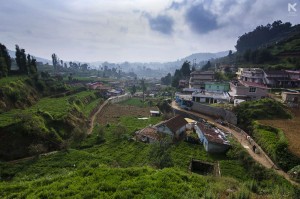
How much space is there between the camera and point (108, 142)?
3431cm

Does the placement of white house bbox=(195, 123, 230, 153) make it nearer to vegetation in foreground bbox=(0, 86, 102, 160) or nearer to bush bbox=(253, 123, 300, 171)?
bush bbox=(253, 123, 300, 171)

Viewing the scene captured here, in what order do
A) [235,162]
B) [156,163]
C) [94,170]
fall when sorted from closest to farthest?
1. [94,170]
2. [156,163]
3. [235,162]

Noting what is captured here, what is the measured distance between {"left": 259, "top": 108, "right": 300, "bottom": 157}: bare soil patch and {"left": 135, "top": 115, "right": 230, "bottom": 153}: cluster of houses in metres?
7.09

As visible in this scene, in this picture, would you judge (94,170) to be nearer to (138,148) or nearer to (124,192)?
(124,192)

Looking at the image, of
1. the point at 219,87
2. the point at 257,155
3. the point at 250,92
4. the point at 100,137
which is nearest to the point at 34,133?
the point at 100,137

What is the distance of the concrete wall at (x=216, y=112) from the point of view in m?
40.6

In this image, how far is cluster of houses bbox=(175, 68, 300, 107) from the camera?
48.2 m

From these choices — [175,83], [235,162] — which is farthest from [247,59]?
[235,162]

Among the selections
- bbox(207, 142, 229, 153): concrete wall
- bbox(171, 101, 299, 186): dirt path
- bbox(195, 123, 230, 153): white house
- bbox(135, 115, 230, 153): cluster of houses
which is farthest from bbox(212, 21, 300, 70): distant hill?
bbox(207, 142, 229, 153): concrete wall

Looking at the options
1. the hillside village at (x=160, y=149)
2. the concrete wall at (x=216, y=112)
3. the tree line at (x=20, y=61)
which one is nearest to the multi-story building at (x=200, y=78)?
the hillside village at (x=160, y=149)

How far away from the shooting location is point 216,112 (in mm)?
44781

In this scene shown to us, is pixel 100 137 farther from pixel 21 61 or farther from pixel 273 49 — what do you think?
pixel 273 49

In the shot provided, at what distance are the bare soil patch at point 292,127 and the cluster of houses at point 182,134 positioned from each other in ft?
23.3

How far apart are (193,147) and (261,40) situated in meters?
117
